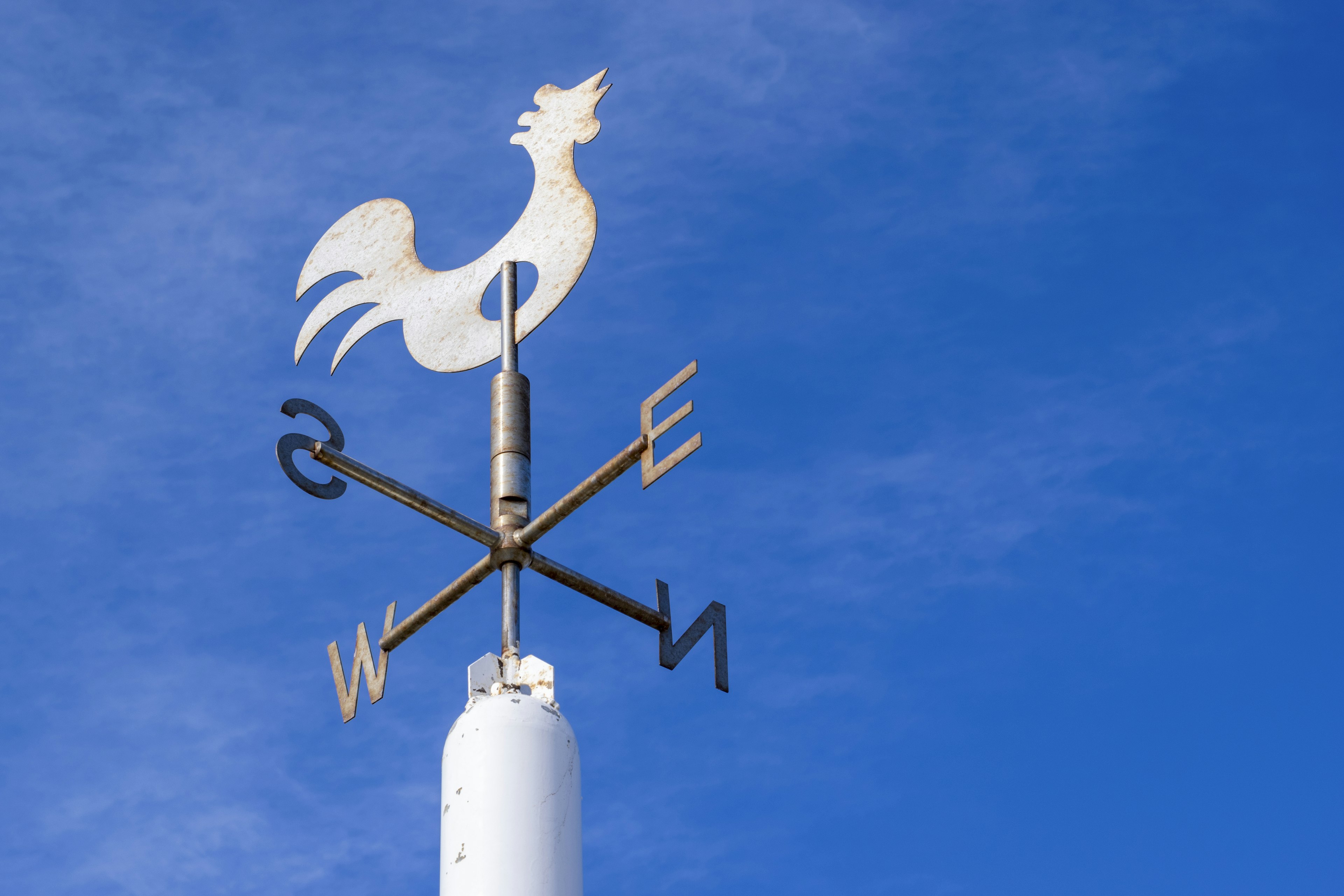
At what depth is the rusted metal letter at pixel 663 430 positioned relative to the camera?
5.72 meters

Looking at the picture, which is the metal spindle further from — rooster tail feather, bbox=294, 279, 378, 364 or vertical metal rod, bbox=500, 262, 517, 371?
rooster tail feather, bbox=294, 279, 378, 364

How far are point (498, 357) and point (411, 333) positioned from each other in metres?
0.64

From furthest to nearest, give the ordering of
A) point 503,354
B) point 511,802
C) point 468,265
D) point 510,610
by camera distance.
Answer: point 468,265 → point 503,354 → point 510,610 → point 511,802

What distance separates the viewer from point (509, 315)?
6.88 meters

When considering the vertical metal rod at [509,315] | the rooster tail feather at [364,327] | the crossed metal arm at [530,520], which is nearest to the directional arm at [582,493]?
the crossed metal arm at [530,520]

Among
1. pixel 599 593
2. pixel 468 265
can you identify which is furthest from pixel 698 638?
pixel 468 265

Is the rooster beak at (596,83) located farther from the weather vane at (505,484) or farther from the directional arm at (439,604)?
the directional arm at (439,604)

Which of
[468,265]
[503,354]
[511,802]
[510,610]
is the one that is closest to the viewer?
[511,802]

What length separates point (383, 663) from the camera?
661 centimetres

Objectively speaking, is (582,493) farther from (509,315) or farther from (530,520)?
(509,315)

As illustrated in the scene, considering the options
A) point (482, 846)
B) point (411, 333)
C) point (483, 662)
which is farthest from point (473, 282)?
point (482, 846)

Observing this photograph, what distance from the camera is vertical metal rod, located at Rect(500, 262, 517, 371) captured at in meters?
6.74

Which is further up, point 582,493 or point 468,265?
point 468,265

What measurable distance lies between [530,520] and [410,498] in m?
0.51
